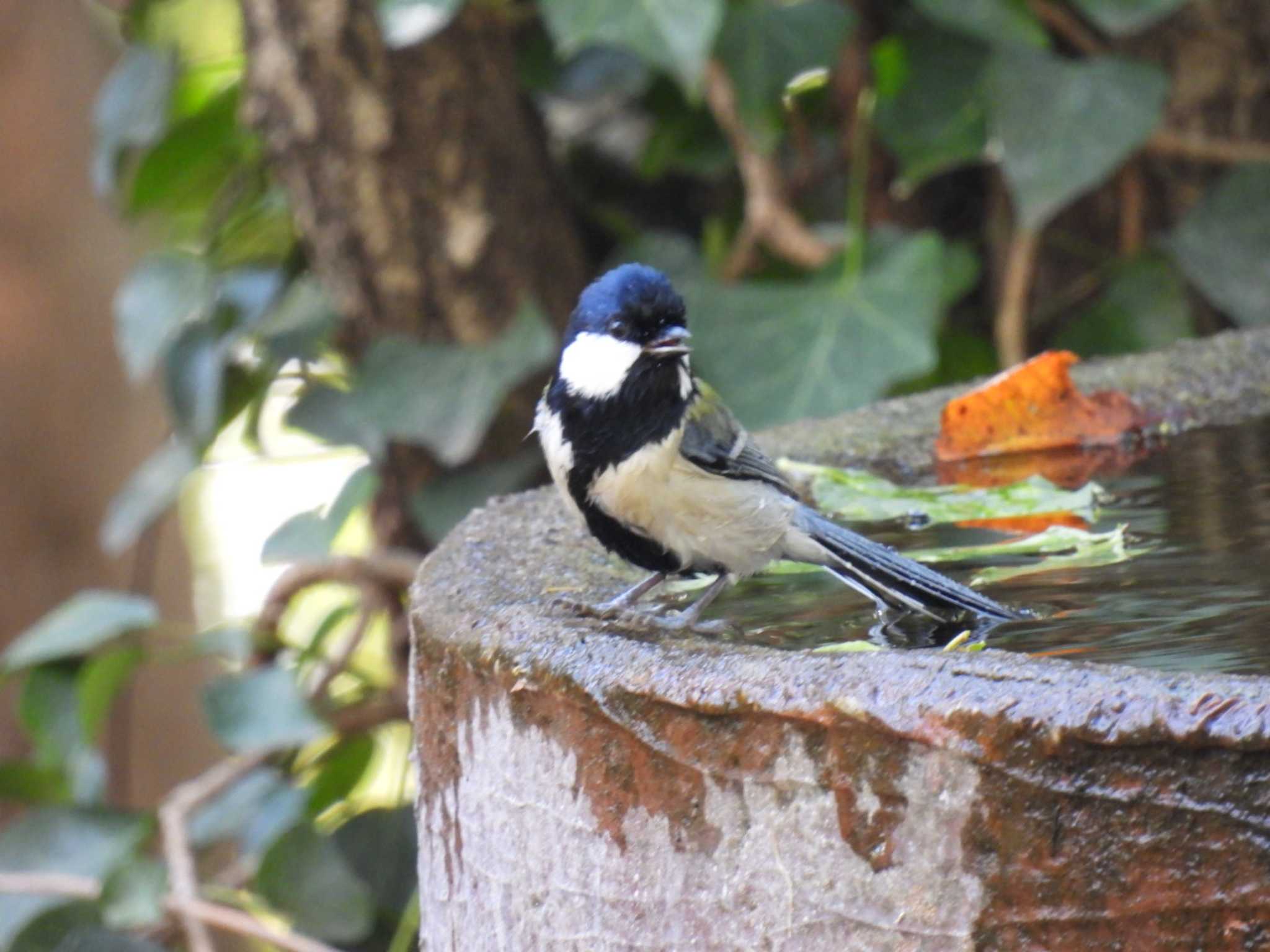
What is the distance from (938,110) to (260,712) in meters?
2.13

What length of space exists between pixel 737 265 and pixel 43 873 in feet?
7.19

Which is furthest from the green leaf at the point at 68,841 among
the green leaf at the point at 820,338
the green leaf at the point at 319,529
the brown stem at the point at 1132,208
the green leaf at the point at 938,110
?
the brown stem at the point at 1132,208

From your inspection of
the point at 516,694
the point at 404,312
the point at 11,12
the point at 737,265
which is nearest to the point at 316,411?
the point at 404,312

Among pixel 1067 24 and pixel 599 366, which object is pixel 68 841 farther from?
pixel 1067 24

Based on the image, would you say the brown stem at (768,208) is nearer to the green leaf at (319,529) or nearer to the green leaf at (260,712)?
the green leaf at (319,529)

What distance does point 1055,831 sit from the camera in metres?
1.15

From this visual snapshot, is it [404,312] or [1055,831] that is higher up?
[404,312]

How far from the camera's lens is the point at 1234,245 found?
376 centimetres

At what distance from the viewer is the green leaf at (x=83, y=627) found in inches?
126

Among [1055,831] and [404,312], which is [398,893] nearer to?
[404,312]

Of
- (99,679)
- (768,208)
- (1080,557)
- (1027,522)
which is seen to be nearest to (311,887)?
(99,679)

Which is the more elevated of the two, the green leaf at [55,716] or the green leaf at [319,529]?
the green leaf at [319,529]

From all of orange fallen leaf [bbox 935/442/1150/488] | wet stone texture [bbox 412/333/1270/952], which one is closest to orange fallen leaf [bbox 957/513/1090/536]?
orange fallen leaf [bbox 935/442/1150/488]

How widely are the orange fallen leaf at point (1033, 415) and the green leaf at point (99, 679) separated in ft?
6.13
